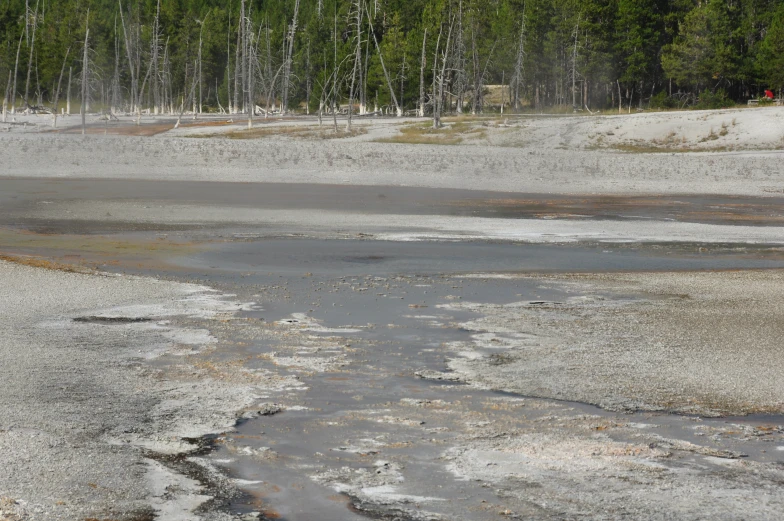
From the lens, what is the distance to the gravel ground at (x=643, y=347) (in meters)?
8.45

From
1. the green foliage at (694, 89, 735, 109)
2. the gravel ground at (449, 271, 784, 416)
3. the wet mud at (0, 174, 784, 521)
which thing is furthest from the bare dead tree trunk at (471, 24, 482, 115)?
the gravel ground at (449, 271, 784, 416)

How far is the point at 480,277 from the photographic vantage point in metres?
15.0

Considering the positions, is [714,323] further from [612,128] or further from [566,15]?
[566,15]

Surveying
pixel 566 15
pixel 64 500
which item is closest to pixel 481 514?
pixel 64 500

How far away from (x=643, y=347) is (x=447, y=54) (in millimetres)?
64731

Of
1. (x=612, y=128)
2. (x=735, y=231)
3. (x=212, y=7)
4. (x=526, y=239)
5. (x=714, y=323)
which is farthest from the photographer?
(x=212, y=7)

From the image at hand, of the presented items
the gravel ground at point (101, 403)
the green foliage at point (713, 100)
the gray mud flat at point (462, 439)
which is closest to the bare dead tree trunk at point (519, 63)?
the green foliage at point (713, 100)

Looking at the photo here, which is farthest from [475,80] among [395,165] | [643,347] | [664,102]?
[643,347]

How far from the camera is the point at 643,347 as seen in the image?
10.2m

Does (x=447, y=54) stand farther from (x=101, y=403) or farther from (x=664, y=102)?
(x=101, y=403)

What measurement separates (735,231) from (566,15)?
67.5 metres

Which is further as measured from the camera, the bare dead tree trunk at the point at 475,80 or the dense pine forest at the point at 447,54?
the bare dead tree trunk at the point at 475,80

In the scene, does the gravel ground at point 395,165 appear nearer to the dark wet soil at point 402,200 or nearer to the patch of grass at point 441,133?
the dark wet soil at point 402,200

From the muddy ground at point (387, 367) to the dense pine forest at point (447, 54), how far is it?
145ft
